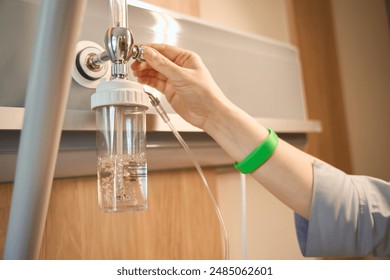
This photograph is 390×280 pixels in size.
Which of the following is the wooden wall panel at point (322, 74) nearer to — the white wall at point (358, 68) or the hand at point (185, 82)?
the white wall at point (358, 68)

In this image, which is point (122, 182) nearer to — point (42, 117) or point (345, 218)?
point (42, 117)

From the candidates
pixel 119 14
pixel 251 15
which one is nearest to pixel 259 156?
pixel 119 14

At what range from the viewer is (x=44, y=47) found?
0.25 m

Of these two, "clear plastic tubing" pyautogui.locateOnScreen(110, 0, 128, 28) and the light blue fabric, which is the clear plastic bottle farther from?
the light blue fabric

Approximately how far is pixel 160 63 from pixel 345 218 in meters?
0.35

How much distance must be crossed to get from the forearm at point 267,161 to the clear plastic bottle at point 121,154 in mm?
151

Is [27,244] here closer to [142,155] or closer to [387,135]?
[142,155]

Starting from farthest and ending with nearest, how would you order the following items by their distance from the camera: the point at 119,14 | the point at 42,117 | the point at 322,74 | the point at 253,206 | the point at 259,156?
the point at 322,74 < the point at 253,206 < the point at 259,156 < the point at 119,14 < the point at 42,117

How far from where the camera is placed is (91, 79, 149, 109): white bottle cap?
35cm

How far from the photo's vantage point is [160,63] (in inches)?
17.1

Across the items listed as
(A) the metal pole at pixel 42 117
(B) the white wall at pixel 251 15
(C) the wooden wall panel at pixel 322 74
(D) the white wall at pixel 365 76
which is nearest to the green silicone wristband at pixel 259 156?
(A) the metal pole at pixel 42 117

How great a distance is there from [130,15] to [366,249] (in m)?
0.52

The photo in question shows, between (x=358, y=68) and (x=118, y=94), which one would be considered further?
(x=358, y=68)
